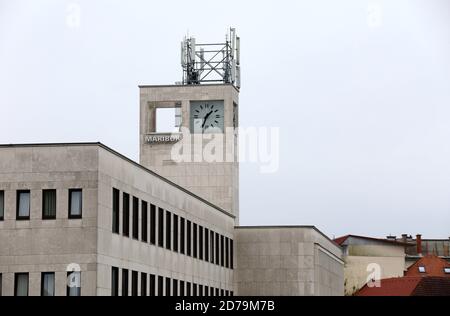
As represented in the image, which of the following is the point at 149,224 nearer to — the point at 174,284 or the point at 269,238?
the point at 174,284

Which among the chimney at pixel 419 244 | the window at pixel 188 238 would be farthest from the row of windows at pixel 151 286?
the chimney at pixel 419 244

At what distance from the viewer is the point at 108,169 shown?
50469mm

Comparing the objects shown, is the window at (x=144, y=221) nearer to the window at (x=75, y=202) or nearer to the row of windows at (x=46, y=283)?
the window at (x=75, y=202)

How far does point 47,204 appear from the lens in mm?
48844

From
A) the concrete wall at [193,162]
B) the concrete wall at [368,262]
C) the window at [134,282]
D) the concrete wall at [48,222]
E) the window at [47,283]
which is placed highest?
the concrete wall at [193,162]

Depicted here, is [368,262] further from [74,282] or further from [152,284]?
[74,282]

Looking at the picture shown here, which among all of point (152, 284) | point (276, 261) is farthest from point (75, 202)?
point (276, 261)

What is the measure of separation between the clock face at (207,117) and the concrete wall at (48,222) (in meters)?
41.2

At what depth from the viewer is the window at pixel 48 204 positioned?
48.7 m

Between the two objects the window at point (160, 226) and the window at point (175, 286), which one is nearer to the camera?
the window at point (160, 226)

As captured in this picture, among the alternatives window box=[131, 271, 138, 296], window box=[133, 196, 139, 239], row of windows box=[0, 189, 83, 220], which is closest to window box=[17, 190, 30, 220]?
row of windows box=[0, 189, 83, 220]
